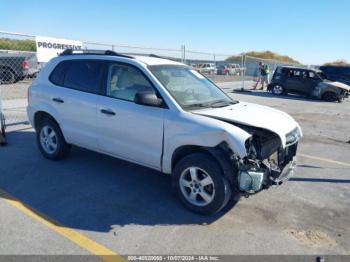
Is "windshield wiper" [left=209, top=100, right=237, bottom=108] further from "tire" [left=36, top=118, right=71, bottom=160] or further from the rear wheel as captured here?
the rear wheel

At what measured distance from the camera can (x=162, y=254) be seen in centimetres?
332

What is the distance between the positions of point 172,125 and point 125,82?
1.13 meters

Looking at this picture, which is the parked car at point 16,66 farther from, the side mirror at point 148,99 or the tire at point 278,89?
the side mirror at point 148,99

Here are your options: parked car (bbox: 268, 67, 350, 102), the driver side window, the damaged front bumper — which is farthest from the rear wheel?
the driver side window

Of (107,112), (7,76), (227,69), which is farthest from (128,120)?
(227,69)

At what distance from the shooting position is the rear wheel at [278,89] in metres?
19.2

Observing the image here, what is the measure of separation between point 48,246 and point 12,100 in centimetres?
1078

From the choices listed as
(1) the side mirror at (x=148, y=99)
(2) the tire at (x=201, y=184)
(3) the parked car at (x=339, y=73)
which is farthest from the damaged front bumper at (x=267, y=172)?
(3) the parked car at (x=339, y=73)

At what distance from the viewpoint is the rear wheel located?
19188 millimetres

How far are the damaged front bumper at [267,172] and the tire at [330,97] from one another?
15.0 meters

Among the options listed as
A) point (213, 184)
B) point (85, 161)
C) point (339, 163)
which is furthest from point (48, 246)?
point (339, 163)

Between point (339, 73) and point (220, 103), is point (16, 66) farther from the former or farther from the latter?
point (339, 73)

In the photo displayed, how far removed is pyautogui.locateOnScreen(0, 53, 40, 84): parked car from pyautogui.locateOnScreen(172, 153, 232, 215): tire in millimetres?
15138

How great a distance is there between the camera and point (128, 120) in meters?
4.59
